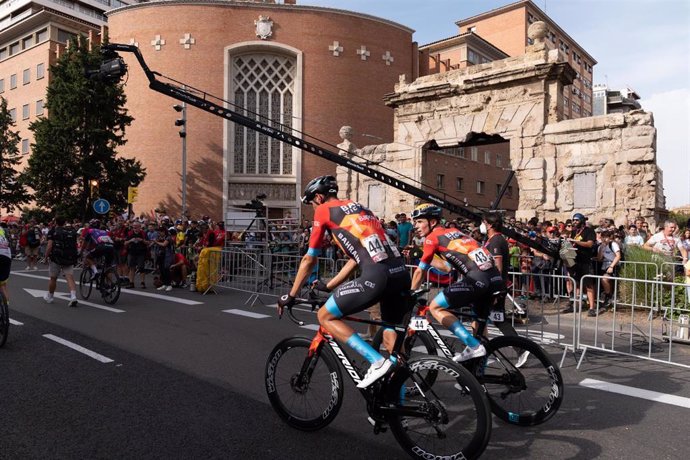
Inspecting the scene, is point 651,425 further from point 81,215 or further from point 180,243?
point 81,215

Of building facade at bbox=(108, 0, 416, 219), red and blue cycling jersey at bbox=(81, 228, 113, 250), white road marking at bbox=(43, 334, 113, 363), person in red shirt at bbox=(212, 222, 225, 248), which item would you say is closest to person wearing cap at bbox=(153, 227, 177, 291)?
person in red shirt at bbox=(212, 222, 225, 248)

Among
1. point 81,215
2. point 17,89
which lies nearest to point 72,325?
point 81,215

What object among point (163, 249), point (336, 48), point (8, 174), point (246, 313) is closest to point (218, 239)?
point (163, 249)

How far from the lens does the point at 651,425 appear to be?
4473 millimetres

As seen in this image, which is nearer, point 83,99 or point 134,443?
point 134,443

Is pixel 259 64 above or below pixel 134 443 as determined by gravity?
above

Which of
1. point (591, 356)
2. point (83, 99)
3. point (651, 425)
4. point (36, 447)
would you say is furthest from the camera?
point (83, 99)

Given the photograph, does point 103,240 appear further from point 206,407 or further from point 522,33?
point 522,33

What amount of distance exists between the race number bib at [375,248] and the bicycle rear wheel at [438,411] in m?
0.78

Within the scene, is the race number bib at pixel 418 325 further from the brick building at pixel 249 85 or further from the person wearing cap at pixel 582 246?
the brick building at pixel 249 85

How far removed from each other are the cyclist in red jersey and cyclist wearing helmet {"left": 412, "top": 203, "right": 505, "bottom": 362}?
2.47 feet

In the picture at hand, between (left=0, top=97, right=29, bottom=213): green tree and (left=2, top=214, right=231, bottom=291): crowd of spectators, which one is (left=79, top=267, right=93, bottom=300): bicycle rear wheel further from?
(left=0, top=97, right=29, bottom=213): green tree

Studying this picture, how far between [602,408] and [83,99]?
29846 millimetres

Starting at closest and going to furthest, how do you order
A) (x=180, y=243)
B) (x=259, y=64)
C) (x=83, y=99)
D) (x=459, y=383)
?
1. (x=459, y=383)
2. (x=180, y=243)
3. (x=83, y=99)
4. (x=259, y=64)
